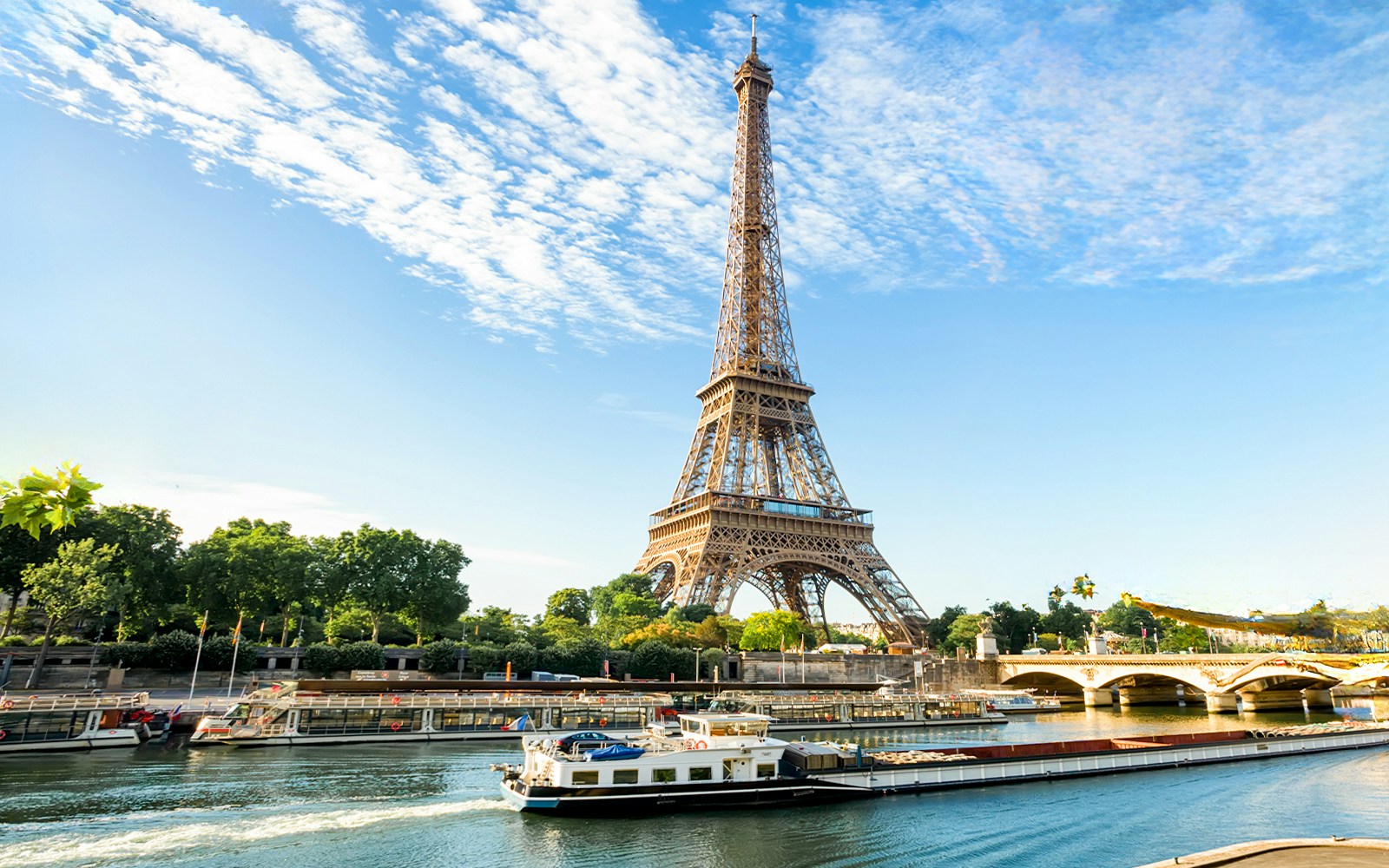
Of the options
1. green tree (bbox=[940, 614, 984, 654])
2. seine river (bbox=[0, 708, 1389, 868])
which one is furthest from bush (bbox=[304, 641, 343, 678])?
green tree (bbox=[940, 614, 984, 654])

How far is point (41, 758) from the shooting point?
126 feet

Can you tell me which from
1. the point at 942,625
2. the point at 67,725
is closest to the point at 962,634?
the point at 942,625

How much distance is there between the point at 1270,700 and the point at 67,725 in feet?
313

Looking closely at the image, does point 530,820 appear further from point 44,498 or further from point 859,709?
point 859,709

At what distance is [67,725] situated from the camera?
4247 centimetres

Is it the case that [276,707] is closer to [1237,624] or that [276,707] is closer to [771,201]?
[771,201]

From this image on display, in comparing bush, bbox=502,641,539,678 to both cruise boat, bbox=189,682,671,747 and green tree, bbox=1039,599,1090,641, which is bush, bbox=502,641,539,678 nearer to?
cruise boat, bbox=189,682,671,747

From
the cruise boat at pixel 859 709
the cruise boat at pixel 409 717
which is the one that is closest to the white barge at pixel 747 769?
the cruise boat at pixel 409 717

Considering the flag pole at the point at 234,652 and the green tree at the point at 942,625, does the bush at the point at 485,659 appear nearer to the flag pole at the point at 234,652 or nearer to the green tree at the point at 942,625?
the flag pole at the point at 234,652

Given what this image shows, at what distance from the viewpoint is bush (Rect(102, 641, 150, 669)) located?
196ft

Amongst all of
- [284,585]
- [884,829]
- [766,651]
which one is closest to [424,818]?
[884,829]

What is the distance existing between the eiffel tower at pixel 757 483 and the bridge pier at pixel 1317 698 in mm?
36669

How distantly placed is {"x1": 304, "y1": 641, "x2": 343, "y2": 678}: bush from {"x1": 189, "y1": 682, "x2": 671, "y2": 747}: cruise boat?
7865 mm

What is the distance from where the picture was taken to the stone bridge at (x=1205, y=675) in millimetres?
63031
